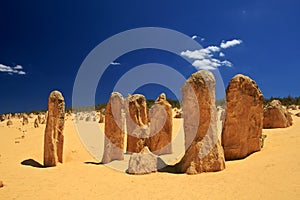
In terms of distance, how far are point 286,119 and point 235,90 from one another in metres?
8.15

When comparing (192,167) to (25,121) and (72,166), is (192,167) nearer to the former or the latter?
(72,166)

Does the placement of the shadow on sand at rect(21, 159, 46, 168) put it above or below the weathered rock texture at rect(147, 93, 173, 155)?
below

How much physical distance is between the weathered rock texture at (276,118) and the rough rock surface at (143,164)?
10.6m

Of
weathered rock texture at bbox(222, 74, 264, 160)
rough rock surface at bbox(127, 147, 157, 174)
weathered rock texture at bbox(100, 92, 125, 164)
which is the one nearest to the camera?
rough rock surface at bbox(127, 147, 157, 174)

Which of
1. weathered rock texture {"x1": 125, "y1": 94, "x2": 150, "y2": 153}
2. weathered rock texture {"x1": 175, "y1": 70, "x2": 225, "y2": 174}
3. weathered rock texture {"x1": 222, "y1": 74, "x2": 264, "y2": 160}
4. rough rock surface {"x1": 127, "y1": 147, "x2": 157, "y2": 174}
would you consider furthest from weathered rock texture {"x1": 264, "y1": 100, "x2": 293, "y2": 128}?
rough rock surface {"x1": 127, "y1": 147, "x2": 157, "y2": 174}

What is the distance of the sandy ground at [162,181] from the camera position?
22.2 feet

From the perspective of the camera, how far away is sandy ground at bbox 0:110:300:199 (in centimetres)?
675

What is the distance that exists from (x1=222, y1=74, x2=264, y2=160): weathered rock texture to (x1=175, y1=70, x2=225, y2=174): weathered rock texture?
5.44 ft

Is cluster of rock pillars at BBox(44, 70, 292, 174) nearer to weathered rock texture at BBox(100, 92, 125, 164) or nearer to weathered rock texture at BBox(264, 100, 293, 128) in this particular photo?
weathered rock texture at BBox(100, 92, 125, 164)

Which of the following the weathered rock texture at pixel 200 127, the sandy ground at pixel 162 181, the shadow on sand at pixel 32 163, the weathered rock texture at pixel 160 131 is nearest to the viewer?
the sandy ground at pixel 162 181

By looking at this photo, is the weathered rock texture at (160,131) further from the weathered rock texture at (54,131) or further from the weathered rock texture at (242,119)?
the weathered rock texture at (54,131)

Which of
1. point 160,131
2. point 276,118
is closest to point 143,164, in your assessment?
point 160,131

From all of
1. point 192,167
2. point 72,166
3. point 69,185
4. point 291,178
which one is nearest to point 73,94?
point 72,166

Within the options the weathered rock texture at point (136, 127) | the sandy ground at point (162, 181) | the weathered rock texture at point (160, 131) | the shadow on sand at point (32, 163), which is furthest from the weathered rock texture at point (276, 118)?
the shadow on sand at point (32, 163)
